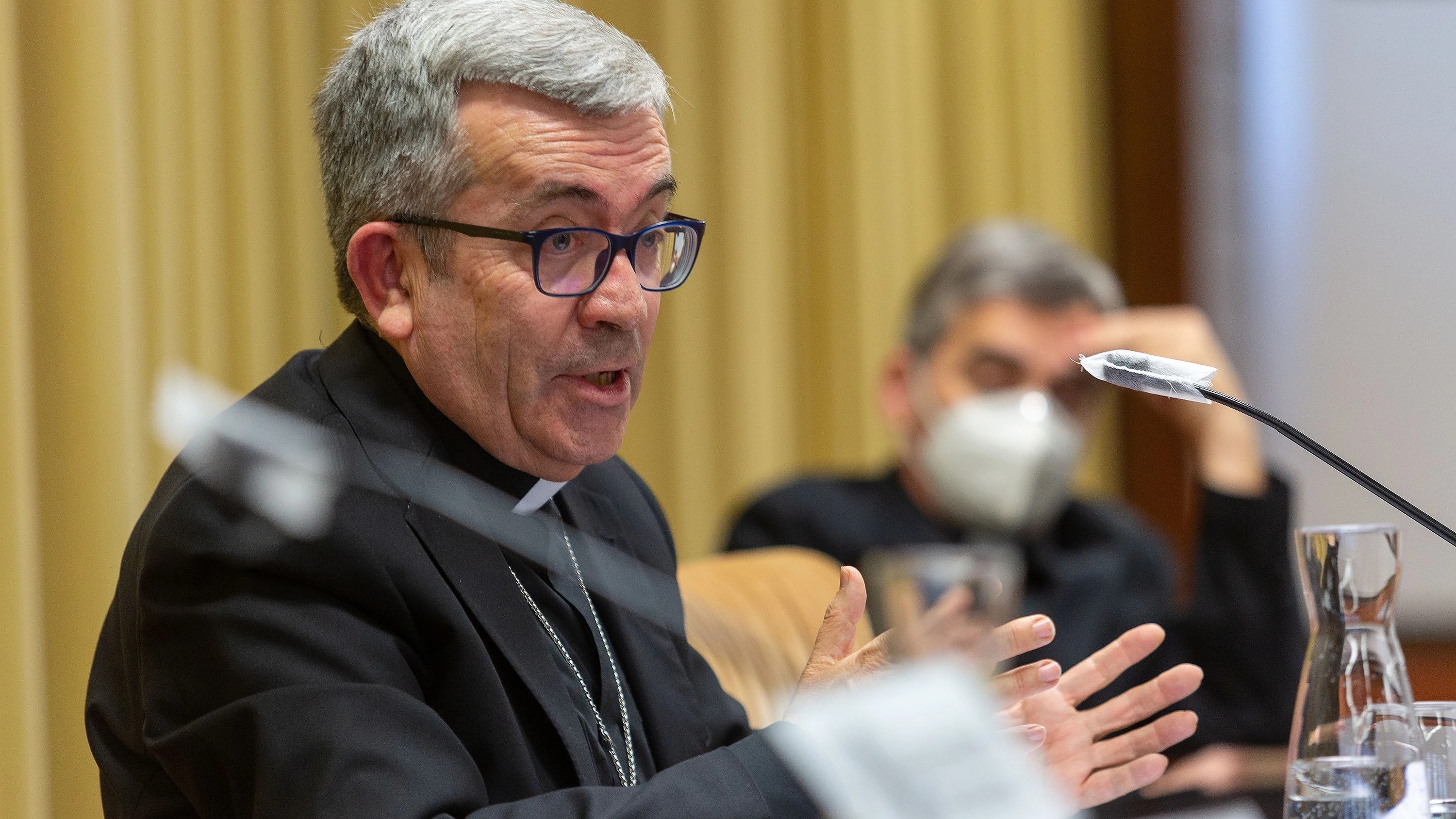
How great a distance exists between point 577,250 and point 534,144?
82mm

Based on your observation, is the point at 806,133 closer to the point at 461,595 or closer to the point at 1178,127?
the point at 1178,127

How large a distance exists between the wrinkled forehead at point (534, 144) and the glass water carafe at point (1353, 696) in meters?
0.54

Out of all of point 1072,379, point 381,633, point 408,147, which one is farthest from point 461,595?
point 1072,379

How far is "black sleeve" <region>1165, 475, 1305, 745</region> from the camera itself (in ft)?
6.44

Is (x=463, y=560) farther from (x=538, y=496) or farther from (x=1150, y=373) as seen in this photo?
(x=1150, y=373)

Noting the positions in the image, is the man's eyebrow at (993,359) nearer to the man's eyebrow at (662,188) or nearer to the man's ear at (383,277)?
the man's eyebrow at (662,188)

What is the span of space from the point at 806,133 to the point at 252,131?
5.32 feet

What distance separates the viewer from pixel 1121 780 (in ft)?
3.33

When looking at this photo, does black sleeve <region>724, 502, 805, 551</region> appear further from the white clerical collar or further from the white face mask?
the white clerical collar

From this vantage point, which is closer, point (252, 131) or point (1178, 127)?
point (252, 131)

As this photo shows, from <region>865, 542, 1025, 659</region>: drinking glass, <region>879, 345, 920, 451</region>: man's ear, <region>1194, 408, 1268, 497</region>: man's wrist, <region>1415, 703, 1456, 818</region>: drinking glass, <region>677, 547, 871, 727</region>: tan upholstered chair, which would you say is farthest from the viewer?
<region>879, 345, 920, 451</region>: man's ear

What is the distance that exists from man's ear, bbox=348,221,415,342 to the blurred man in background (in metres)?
1.28

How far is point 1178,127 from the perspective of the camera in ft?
9.95

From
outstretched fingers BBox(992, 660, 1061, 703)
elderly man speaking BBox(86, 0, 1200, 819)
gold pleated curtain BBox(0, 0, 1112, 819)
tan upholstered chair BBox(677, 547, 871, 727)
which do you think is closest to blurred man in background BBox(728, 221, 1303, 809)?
tan upholstered chair BBox(677, 547, 871, 727)
